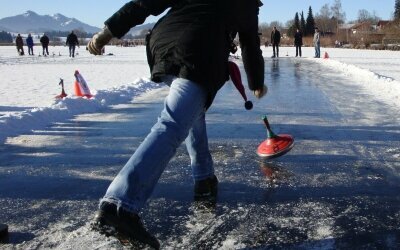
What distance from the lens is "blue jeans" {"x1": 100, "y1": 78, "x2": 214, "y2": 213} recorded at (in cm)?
226

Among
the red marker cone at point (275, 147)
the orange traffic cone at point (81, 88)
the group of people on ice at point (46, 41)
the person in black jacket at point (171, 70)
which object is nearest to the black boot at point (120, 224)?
the person in black jacket at point (171, 70)

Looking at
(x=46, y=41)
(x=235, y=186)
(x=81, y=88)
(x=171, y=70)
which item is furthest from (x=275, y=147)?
(x=46, y=41)

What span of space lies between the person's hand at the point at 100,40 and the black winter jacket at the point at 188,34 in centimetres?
4

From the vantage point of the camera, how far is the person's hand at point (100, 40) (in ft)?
8.66

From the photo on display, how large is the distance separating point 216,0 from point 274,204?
147 centimetres

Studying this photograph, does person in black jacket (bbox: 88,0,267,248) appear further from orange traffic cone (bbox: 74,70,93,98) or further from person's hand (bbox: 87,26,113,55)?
orange traffic cone (bbox: 74,70,93,98)

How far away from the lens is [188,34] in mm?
2512

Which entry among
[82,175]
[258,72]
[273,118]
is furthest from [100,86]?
[258,72]

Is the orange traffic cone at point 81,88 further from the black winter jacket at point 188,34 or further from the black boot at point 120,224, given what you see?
the black boot at point 120,224

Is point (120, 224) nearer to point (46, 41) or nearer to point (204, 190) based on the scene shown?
point (204, 190)

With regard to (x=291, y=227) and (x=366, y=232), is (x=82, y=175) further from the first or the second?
(x=366, y=232)

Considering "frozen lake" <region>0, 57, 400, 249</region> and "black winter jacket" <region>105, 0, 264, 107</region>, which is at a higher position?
"black winter jacket" <region>105, 0, 264, 107</region>

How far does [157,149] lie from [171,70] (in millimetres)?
451

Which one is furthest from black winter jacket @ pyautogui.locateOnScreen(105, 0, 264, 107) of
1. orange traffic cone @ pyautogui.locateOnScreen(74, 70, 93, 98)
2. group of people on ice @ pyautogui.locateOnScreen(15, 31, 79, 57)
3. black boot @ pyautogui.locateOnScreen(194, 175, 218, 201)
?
group of people on ice @ pyautogui.locateOnScreen(15, 31, 79, 57)
